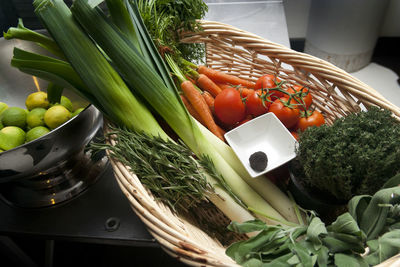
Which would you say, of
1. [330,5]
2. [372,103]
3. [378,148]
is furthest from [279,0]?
[378,148]

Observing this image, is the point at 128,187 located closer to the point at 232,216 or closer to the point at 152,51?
the point at 232,216

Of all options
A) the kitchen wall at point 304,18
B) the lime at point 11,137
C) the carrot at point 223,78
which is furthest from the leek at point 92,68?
the kitchen wall at point 304,18

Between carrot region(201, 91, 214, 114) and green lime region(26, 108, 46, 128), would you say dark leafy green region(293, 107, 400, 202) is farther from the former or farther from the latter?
green lime region(26, 108, 46, 128)

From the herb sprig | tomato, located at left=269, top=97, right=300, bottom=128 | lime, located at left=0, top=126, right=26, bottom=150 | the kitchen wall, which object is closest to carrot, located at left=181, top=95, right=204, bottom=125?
the herb sprig

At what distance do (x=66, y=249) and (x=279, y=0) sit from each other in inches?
76.0

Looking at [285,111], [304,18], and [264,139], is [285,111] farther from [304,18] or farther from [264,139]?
[304,18]

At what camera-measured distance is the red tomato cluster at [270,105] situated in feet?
2.72

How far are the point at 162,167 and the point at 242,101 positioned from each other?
356 millimetres

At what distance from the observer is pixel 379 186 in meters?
0.61

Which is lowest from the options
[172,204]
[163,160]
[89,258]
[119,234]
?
[89,258]

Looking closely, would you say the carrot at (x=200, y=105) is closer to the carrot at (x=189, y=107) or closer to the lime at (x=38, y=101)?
the carrot at (x=189, y=107)

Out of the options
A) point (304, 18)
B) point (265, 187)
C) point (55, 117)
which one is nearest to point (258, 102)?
point (265, 187)

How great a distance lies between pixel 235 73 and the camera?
3.64ft

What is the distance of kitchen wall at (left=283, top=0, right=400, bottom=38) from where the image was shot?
2.07 metres
